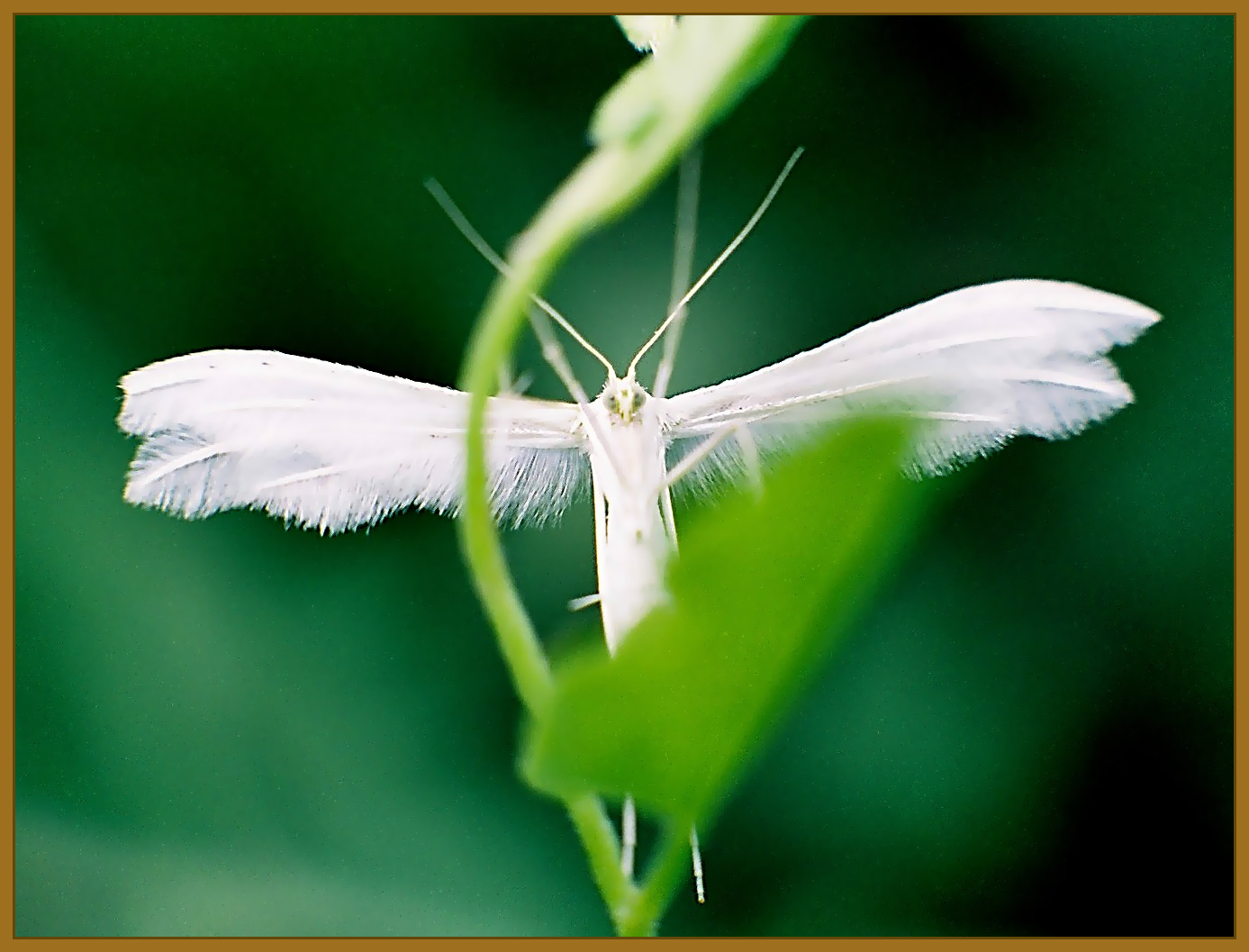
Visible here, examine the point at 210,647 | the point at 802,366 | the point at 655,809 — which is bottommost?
the point at 210,647

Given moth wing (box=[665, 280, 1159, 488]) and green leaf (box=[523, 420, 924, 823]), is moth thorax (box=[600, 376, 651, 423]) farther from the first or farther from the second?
green leaf (box=[523, 420, 924, 823])

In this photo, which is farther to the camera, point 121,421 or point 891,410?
point 121,421

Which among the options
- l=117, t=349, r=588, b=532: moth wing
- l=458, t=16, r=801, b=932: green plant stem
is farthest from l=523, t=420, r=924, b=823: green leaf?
l=117, t=349, r=588, b=532: moth wing

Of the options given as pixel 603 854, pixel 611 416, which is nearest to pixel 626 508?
pixel 611 416

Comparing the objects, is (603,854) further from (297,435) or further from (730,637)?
(297,435)

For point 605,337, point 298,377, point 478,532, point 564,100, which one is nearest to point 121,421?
point 298,377

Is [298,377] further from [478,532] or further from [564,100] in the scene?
[564,100]
